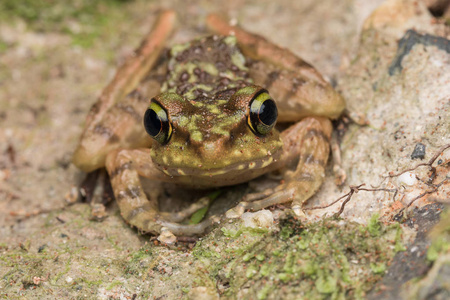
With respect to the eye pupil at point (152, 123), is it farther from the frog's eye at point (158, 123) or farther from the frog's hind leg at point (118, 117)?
the frog's hind leg at point (118, 117)

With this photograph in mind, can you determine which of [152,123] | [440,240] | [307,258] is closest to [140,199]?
[152,123]

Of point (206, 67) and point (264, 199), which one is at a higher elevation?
point (206, 67)

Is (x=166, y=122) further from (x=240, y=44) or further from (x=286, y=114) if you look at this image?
(x=240, y=44)

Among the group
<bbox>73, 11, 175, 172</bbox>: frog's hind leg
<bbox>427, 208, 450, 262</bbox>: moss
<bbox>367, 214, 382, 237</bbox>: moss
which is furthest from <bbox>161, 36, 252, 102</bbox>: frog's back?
<bbox>427, 208, 450, 262</bbox>: moss

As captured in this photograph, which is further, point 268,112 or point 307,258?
point 268,112

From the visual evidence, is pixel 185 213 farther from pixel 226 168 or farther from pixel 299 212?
pixel 299 212

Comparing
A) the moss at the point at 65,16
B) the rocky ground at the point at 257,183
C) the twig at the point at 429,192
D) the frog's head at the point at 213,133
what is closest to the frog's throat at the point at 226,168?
the frog's head at the point at 213,133
